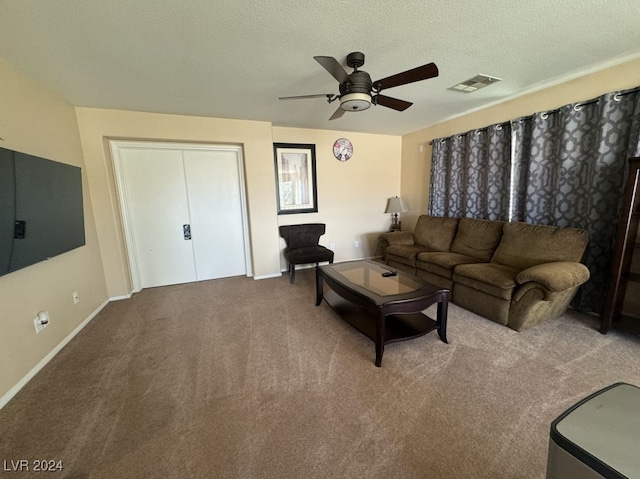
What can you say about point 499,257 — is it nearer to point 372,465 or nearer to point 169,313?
point 372,465

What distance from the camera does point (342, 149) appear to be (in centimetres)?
450

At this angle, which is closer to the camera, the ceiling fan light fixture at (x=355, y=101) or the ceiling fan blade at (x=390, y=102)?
the ceiling fan light fixture at (x=355, y=101)

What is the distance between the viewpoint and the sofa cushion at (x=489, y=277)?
236cm

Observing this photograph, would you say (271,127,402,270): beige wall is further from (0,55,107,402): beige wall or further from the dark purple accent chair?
(0,55,107,402): beige wall

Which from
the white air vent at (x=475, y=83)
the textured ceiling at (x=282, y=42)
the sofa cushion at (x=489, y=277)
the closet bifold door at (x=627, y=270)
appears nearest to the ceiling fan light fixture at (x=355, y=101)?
the textured ceiling at (x=282, y=42)

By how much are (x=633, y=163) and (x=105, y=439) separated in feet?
13.4

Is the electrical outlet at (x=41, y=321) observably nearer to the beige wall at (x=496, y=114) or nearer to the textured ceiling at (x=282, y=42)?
the textured ceiling at (x=282, y=42)

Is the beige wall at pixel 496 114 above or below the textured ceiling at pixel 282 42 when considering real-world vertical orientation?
below

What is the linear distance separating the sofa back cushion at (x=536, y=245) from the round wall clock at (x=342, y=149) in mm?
2685

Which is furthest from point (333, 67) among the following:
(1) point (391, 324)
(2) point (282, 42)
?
(1) point (391, 324)

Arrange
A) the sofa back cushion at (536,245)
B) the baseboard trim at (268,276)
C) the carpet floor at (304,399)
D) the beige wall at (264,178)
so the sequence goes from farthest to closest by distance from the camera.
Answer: the baseboard trim at (268,276) < the beige wall at (264,178) < the sofa back cushion at (536,245) < the carpet floor at (304,399)

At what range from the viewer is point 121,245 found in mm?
3377

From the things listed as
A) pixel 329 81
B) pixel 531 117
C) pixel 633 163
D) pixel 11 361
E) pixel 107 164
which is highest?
pixel 329 81

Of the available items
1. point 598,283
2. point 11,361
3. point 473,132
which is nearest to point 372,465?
point 11,361
